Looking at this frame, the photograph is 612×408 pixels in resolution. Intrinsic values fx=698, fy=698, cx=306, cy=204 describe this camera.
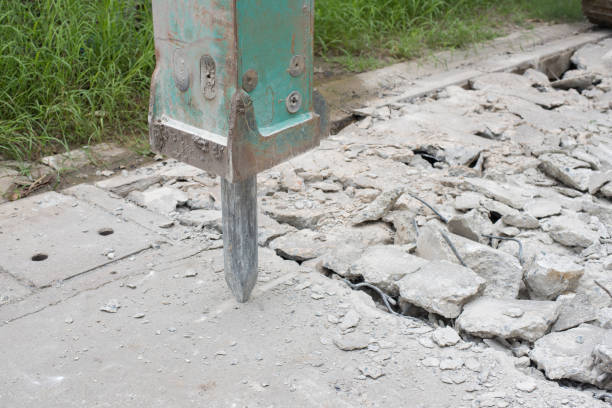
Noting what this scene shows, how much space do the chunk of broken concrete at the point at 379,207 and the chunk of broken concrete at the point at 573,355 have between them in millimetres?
1044

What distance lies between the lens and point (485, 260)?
275 centimetres

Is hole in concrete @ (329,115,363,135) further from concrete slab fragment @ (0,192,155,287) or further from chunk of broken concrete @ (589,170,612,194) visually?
concrete slab fragment @ (0,192,155,287)

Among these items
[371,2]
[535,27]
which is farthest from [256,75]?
[535,27]

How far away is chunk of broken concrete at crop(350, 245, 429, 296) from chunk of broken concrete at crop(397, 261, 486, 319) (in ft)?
0.16

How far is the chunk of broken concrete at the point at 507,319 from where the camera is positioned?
7.80 feet

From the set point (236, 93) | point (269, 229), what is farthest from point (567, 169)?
point (236, 93)

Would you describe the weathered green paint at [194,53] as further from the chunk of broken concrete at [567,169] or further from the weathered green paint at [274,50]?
the chunk of broken concrete at [567,169]

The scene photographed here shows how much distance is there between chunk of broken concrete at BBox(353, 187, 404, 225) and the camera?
127 inches

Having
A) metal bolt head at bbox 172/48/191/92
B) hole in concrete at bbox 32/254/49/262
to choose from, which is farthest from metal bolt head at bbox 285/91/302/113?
hole in concrete at bbox 32/254/49/262

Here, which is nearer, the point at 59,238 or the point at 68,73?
the point at 59,238

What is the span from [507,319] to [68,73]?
10.0 ft

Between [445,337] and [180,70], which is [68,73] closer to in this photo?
[180,70]

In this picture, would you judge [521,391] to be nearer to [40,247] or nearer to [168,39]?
[168,39]

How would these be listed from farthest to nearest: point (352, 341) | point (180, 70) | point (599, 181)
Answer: point (599, 181)
point (352, 341)
point (180, 70)
